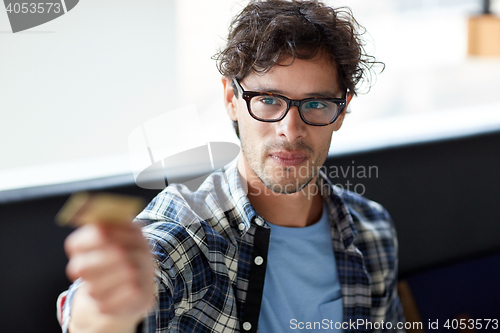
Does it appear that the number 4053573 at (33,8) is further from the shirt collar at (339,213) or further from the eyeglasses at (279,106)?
the shirt collar at (339,213)

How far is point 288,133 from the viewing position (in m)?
1.13

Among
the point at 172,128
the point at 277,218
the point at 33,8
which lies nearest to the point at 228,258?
the point at 277,218

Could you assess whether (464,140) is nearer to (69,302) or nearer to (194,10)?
(194,10)

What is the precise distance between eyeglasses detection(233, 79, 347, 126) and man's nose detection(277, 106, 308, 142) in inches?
0.4

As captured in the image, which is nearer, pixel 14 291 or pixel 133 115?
pixel 14 291

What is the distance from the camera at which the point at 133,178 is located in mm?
1331

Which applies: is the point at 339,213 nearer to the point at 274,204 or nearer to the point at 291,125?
the point at 274,204

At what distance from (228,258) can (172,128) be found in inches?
18.1

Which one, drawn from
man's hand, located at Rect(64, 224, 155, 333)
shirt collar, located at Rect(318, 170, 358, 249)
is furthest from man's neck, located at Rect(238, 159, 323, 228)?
man's hand, located at Rect(64, 224, 155, 333)

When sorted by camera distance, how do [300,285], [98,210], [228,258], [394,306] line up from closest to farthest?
[98,210], [228,258], [300,285], [394,306]

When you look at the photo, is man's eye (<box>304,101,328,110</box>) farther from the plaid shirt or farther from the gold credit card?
the gold credit card

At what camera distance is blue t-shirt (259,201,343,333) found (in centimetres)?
117

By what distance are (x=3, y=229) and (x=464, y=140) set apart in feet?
5.75

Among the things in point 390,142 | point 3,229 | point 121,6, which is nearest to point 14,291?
point 3,229
